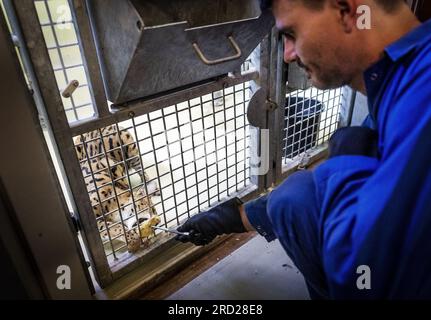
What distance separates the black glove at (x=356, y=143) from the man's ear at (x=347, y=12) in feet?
0.74

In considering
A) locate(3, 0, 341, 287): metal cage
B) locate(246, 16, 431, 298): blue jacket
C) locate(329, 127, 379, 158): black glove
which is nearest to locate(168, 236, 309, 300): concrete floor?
locate(3, 0, 341, 287): metal cage

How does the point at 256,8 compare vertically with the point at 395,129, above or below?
above

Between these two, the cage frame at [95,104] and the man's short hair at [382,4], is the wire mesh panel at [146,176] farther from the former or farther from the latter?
the man's short hair at [382,4]

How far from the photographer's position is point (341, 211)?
616 millimetres

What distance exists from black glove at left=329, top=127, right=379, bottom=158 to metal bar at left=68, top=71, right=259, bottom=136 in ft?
1.50

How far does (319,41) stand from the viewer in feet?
2.33

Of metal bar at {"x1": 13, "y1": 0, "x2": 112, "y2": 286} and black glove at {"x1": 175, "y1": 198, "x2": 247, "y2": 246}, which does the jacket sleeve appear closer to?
black glove at {"x1": 175, "y1": 198, "x2": 247, "y2": 246}

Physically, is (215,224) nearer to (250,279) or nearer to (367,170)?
(250,279)

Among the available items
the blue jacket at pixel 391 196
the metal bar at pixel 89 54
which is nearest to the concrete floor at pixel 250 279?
the blue jacket at pixel 391 196

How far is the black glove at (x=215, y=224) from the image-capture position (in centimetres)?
99
